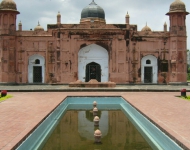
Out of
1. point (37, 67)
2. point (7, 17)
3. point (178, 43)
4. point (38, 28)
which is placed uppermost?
point (38, 28)

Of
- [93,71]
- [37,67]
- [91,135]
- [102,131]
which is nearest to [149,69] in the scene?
[93,71]

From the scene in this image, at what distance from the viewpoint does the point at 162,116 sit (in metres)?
6.57

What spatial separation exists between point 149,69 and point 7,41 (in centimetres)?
984

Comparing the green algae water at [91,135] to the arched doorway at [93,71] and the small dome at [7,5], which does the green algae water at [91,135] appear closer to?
the arched doorway at [93,71]

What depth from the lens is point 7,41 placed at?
18.8 meters

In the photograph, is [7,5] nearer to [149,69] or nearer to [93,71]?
[93,71]

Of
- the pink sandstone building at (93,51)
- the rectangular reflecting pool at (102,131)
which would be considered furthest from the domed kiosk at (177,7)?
the rectangular reflecting pool at (102,131)

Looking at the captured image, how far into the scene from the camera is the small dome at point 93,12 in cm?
2173

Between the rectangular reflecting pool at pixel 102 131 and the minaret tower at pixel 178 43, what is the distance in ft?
37.2

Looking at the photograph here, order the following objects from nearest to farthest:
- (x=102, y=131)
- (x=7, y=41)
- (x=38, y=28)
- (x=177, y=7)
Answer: (x=102, y=131)
(x=7, y=41)
(x=177, y=7)
(x=38, y=28)

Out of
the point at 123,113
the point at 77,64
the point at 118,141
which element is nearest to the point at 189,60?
the point at 77,64

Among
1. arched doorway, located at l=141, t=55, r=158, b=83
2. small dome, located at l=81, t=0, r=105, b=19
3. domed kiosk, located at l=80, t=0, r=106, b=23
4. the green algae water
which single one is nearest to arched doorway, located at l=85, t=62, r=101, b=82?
arched doorway, located at l=141, t=55, r=158, b=83

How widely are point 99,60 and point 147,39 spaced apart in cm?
360

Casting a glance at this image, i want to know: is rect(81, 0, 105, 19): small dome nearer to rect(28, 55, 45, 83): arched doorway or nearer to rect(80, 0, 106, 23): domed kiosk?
rect(80, 0, 106, 23): domed kiosk
